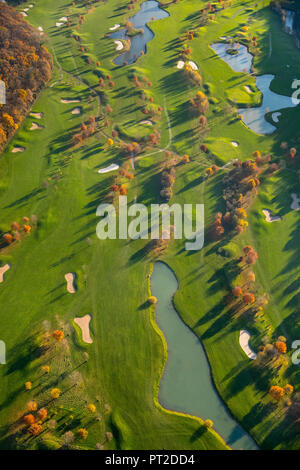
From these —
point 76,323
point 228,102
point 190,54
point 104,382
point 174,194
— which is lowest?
point 104,382

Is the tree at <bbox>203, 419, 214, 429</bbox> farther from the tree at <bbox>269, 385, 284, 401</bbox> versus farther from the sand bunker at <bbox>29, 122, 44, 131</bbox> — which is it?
the sand bunker at <bbox>29, 122, 44, 131</bbox>

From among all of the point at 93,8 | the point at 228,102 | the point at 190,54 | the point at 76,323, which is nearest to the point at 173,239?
the point at 76,323

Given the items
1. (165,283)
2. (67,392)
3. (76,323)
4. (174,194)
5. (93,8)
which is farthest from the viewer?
(93,8)

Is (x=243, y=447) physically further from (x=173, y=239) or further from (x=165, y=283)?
(x=173, y=239)

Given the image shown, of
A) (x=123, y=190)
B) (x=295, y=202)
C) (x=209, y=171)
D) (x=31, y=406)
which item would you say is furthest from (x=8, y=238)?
(x=295, y=202)

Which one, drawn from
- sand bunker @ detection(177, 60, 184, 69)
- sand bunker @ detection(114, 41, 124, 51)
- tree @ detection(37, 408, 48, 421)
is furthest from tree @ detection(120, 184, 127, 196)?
sand bunker @ detection(114, 41, 124, 51)

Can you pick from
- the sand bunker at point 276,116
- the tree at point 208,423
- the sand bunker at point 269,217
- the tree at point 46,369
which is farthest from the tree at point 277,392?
the sand bunker at point 276,116
